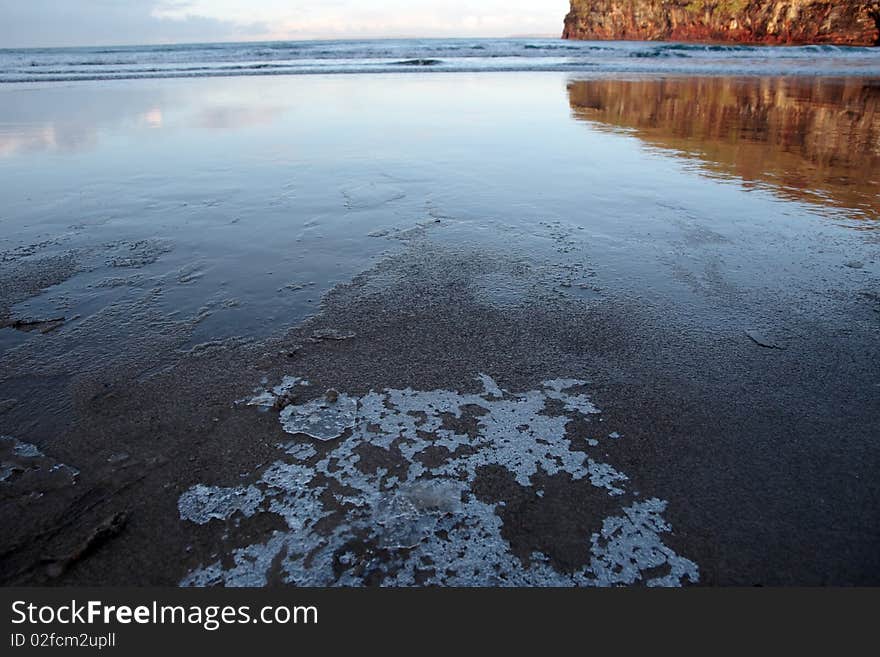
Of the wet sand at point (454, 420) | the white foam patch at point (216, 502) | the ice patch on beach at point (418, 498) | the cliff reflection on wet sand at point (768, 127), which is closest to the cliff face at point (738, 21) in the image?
the cliff reflection on wet sand at point (768, 127)

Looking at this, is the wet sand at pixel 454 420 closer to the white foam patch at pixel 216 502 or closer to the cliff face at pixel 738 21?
the white foam patch at pixel 216 502

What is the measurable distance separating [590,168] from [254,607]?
5739 millimetres

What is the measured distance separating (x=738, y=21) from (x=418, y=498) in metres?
61.6

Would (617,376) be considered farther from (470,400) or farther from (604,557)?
(604,557)

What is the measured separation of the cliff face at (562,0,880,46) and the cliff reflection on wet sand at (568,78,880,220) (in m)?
35.7

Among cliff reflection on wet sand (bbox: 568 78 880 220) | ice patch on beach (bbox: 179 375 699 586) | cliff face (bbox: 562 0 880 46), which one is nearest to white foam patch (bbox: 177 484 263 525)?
ice patch on beach (bbox: 179 375 699 586)

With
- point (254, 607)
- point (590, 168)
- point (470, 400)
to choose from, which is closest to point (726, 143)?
point (590, 168)

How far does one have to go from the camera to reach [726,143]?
717 cm

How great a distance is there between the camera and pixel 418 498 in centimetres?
171

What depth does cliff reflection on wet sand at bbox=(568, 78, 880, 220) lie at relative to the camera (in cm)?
527

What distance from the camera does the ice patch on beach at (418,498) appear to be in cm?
147

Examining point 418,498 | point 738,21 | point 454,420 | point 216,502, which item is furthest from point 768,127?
point 738,21

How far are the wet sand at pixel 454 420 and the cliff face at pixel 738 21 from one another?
52.2 meters

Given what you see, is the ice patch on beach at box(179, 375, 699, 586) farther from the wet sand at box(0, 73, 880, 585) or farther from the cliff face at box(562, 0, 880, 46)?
the cliff face at box(562, 0, 880, 46)
